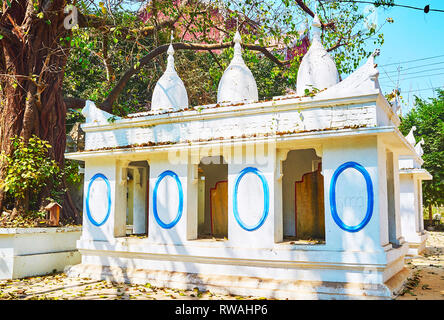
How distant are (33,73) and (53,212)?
11.8 ft

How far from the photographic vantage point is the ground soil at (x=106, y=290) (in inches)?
280

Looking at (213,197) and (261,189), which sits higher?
(261,189)

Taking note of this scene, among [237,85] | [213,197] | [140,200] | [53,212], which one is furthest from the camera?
[140,200]

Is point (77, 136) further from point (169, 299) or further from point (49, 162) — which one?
point (169, 299)

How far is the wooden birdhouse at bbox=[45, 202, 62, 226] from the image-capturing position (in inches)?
376

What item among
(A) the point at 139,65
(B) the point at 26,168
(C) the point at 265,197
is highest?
(A) the point at 139,65

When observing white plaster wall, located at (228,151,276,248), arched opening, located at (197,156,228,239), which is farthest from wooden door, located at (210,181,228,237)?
white plaster wall, located at (228,151,276,248)

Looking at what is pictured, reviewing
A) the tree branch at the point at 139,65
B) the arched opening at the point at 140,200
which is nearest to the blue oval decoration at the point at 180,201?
the arched opening at the point at 140,200

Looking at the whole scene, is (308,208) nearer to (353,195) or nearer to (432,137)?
(353,195)

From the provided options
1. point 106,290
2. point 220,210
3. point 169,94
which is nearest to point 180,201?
point 106,290

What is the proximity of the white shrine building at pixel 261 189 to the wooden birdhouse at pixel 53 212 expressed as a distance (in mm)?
868

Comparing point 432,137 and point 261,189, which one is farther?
point 432,137

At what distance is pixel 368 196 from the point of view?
6.64 metres
